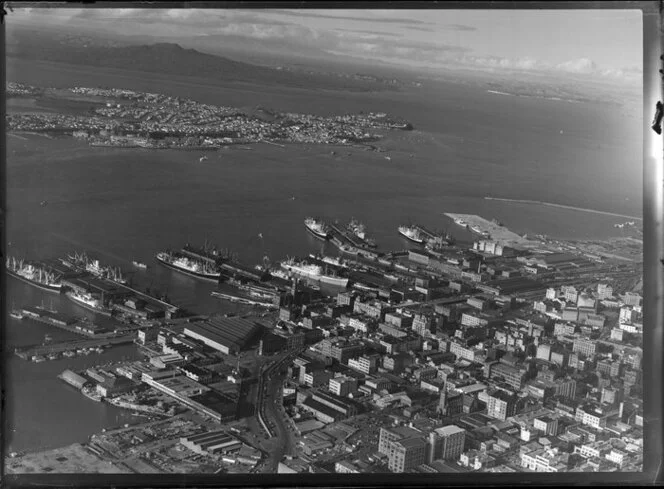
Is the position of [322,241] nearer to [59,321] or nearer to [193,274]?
[193,274]

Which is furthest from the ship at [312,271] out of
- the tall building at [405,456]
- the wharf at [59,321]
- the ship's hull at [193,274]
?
the wharf at [59,321]

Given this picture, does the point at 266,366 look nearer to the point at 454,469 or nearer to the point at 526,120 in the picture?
the point at 454,469

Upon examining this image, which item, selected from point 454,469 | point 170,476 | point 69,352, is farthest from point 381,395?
point 69,352

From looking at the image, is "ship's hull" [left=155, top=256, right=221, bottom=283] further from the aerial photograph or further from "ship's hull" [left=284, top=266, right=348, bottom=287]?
"ship's hull" [left=284, top=266, right=348, bottom=287]

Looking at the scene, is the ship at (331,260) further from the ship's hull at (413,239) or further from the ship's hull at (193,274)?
the ship's hull at (193,274)

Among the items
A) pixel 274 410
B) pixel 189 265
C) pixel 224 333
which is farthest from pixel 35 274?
pixel 274 410

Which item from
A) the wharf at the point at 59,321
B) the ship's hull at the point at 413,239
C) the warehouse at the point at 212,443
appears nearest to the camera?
the warehouse at the point at 212,443
